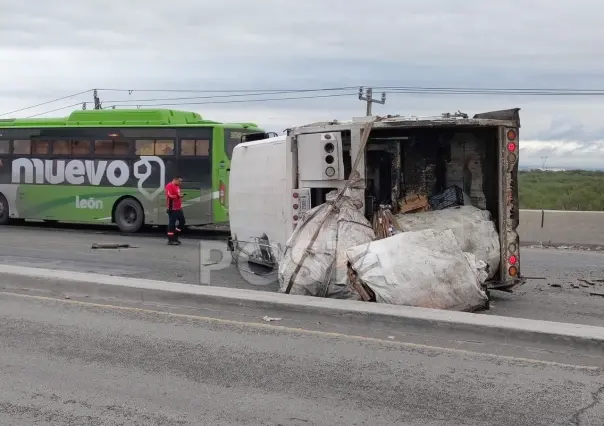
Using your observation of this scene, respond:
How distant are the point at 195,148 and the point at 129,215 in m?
2.90

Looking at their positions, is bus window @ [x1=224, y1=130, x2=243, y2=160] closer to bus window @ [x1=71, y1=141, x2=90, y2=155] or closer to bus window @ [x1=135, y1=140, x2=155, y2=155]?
bus window @ [x1=135, y1=140, x2=155, y2=155]

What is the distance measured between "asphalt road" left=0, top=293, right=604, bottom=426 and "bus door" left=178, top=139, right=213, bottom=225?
1226 cm

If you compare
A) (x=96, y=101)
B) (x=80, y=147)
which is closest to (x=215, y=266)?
(x=80, y=147)

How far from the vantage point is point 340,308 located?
811 centimetres

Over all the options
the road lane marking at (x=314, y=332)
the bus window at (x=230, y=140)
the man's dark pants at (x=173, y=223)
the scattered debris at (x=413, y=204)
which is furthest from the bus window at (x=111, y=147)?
the scattered debris at (x=413, y=204)

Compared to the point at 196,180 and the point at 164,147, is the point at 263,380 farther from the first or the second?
the point at 164,147

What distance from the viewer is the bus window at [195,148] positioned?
20.3 metres

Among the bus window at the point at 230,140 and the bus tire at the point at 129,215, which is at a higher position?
the bus window at the point at 230,140

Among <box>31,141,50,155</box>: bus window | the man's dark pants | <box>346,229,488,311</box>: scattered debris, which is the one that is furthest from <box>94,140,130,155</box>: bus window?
<box>346,229,488,311</box>: scattered debris

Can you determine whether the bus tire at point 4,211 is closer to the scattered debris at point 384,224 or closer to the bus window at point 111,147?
the bus window at point 111,147

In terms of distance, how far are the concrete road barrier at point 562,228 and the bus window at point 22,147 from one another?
1437 cm

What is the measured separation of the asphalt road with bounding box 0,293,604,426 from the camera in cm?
534

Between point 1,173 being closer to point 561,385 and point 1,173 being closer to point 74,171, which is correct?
point 74,171

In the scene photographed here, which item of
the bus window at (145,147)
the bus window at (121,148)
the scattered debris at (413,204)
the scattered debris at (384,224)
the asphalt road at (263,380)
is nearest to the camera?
the asphalt road at (263,380)
